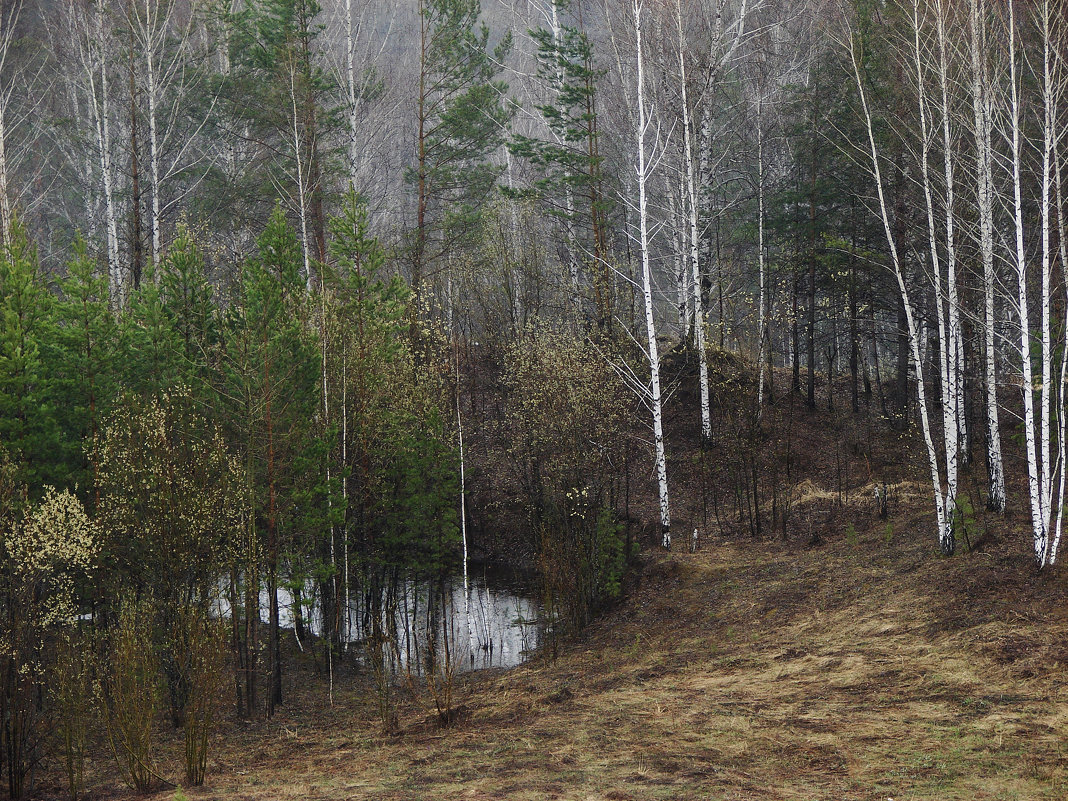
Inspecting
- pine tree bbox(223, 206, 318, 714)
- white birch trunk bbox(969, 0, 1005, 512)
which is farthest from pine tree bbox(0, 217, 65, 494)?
white birch trunk bbox(969, 0, 1005, 512)

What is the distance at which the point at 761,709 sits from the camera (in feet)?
28.8

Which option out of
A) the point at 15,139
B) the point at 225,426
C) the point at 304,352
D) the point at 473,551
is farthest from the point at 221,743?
the point at 15,139

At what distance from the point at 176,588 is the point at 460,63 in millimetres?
17562

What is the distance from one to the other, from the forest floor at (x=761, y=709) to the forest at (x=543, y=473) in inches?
2.6

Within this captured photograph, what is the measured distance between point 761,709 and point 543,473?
12623mm

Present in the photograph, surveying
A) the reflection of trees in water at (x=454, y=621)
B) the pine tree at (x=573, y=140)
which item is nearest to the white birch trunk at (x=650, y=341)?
the reflection of trees in water at (x=454, y=621)

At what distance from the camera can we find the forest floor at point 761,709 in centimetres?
695

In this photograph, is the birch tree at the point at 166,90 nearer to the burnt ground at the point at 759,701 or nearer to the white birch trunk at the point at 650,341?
the white birch trunk at the point at 650,341

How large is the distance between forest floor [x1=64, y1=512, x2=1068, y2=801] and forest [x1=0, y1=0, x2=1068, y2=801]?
7 centimetres

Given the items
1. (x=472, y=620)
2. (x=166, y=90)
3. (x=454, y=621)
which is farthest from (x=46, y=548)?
(x=166, y=90)

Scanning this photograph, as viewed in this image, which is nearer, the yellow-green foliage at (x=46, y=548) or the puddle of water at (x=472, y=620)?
the yellow-green foliage at (x=46, y=548)

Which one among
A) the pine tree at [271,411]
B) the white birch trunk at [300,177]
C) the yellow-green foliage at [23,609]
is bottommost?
the yellow-green foliage at [23,609]

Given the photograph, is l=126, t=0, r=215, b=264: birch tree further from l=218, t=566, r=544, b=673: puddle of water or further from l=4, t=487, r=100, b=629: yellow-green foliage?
l=4, t=487, r=100, b=629: yellow-green foliage

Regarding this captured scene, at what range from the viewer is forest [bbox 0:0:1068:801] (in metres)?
8.70
